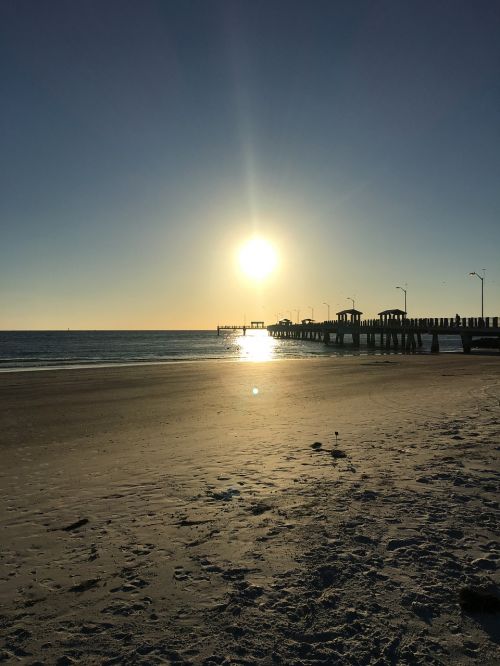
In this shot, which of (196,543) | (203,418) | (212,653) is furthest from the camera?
(203,418)

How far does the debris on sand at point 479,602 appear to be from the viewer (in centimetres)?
364

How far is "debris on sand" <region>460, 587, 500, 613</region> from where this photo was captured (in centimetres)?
364

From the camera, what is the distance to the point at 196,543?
490 centimetres

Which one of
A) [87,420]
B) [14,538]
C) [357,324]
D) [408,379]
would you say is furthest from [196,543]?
[357,324]

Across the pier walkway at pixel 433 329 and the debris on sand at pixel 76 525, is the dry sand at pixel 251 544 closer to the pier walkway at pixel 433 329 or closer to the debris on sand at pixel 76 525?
the debris on sand at pixel 76 525

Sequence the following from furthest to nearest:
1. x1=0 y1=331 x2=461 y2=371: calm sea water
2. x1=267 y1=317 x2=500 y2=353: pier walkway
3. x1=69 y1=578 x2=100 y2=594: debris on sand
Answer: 1. x1=267 y1=317 x2=500 y2=353: pier walkway
2. x1=0 y1=331 x2=461 y2=371: calm sea water
3. x1=69 y1=578 x2=100 y2=594: debris on sand

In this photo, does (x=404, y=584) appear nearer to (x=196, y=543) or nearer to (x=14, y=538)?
(x=196, y=543)

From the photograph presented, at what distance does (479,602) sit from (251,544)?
219 centimetres

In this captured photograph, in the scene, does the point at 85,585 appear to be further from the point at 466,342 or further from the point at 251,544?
the point at 466,342

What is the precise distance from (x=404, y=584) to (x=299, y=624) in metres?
1.10

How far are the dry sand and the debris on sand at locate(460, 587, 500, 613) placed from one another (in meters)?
0.08

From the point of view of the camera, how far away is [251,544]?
4.85m

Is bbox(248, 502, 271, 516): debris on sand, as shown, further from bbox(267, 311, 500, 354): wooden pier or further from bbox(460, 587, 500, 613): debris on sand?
bbox(267, 311, 500, 354): wooden pier

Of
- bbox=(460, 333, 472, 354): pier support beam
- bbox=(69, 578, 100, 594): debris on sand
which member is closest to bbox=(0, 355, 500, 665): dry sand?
bbox=(69, 578, 100, 594): debris on sand
